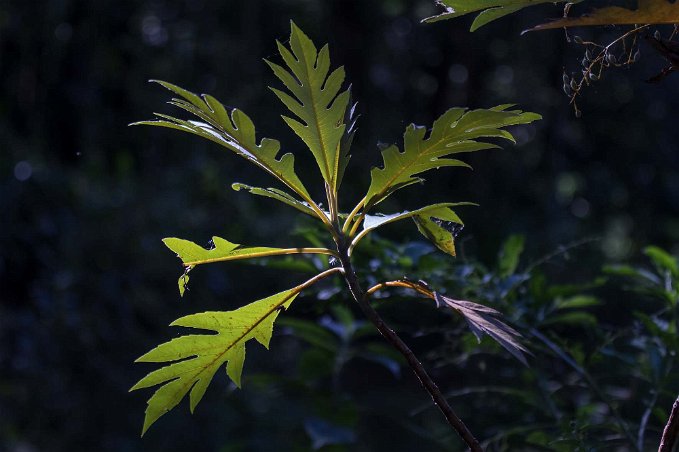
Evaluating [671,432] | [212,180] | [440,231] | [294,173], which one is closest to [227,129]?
[294,173]

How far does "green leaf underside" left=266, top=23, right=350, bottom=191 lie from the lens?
1.65 feet

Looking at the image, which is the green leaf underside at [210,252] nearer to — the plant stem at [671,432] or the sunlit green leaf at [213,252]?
the sunlit green leaf at [213,252]

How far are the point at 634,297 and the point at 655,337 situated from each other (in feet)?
8.22

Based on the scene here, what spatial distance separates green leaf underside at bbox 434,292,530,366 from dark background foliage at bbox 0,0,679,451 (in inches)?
52.6

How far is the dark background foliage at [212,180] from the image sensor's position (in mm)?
2928

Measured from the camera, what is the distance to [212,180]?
11.1ft

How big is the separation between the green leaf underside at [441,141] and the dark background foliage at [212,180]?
4.34 feet

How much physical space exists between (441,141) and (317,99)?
0.08m

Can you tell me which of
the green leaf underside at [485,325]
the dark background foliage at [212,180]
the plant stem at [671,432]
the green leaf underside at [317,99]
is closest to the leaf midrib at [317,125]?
the green leaf underside at [317,99]

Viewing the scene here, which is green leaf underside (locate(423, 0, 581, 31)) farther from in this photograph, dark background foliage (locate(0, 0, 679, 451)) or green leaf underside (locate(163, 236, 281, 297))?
dark background foliage (locate(0, 0, 679, 451))

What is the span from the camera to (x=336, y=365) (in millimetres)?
1173

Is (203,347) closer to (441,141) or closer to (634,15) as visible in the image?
(441,141)

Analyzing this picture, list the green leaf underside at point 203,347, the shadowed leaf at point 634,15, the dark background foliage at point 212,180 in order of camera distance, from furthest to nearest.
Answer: the dark background foliage at point 212,180 → the green leaf underside at point 203,347 → the shadowed leaf at point 634,15

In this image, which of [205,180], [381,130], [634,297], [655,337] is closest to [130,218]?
[205,180]
